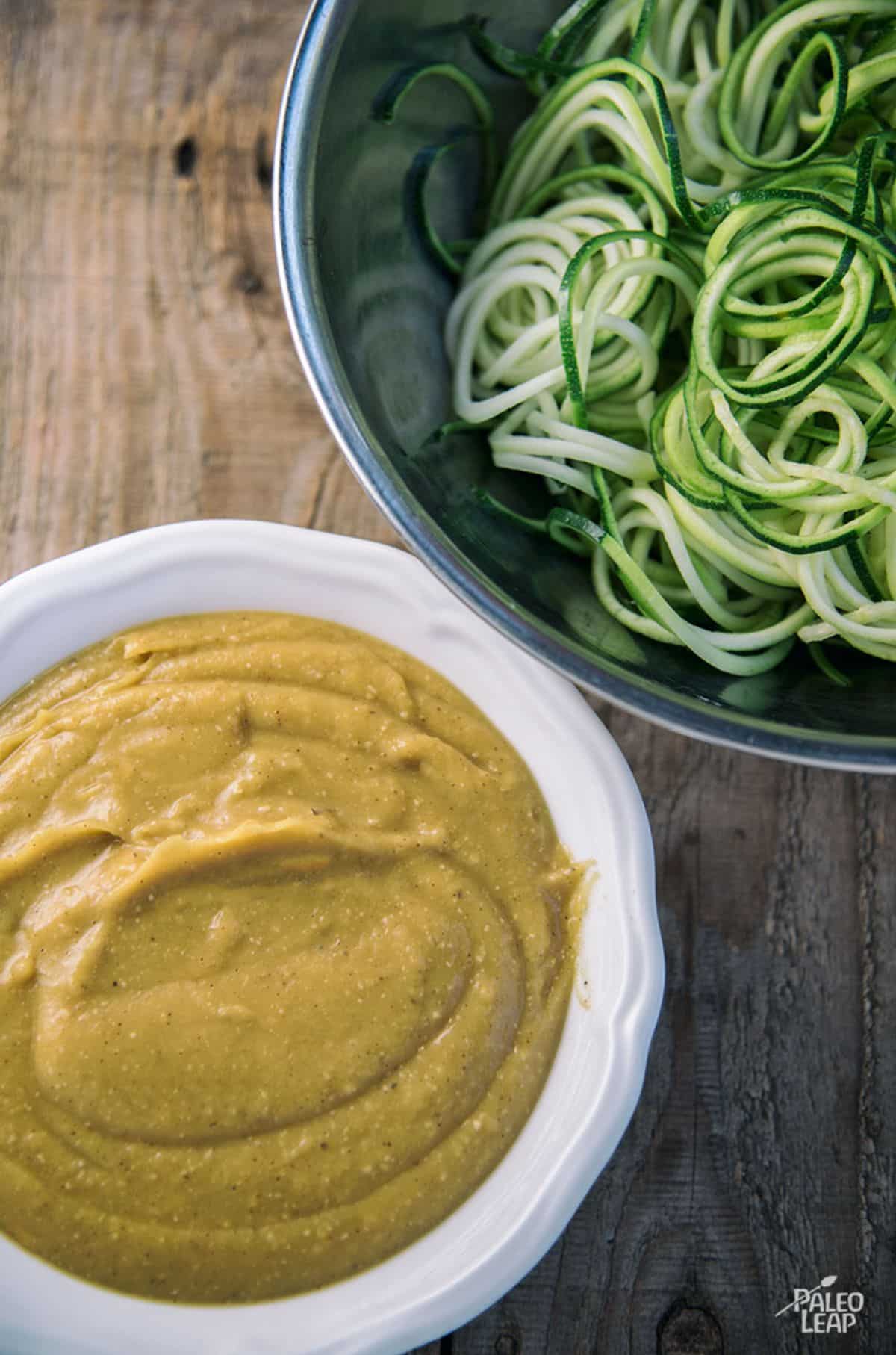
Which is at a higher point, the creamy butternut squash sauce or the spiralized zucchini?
the spiralized zucchini

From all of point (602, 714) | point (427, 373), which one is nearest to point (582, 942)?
point (602, 714)

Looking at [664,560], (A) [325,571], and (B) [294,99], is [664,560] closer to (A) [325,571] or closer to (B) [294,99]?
(A) [325,571]

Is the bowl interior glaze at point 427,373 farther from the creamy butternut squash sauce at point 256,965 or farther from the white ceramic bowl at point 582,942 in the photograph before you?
the creamy butternut squash sauce at point 256,965

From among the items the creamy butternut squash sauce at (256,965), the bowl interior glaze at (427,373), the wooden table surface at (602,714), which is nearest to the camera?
the bowl interior glaze at (427,373)

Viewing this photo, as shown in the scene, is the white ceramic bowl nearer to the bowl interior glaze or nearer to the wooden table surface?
the bowl interior glaze

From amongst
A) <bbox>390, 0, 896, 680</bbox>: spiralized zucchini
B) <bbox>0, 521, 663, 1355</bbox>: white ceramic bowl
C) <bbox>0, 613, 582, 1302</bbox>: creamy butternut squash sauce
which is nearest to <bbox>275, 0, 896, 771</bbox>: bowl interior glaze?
<bbox>390, 0, 896, 680</bbox>: spiralized zucchini

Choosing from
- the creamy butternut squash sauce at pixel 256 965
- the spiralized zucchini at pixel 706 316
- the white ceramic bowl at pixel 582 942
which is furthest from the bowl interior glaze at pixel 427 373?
the creamy butternut squash sauce at pixel 256 965
